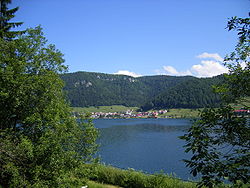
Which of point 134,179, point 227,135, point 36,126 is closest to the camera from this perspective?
point 227,135

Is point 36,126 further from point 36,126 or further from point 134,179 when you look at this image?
point 134,179

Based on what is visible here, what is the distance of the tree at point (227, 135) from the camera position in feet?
12.1

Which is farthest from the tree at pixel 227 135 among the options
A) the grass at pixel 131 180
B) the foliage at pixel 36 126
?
the grass at pixel 131 180

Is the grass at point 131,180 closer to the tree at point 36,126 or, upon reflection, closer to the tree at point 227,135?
the tree at point 36,126

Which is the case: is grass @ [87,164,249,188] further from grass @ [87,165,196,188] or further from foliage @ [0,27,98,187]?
foliage @ [0,27,98,187]

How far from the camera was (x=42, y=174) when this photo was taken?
812 cm

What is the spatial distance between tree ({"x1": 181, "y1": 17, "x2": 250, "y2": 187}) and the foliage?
575 cm

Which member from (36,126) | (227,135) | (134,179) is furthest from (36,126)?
(227,135)

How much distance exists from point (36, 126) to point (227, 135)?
745 centimetres

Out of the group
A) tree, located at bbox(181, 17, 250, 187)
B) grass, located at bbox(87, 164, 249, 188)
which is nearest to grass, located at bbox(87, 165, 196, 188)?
grass, located at bbox(87, 164, 249, 188)

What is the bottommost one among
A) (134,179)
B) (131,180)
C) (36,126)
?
(131,180)

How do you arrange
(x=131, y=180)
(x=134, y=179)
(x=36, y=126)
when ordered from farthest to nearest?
1. (x=131, y=180)
2. (x=134, y=179)
3. (x=36, y=126)

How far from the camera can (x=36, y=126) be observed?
30.1 feet

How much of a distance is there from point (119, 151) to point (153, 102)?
149m
